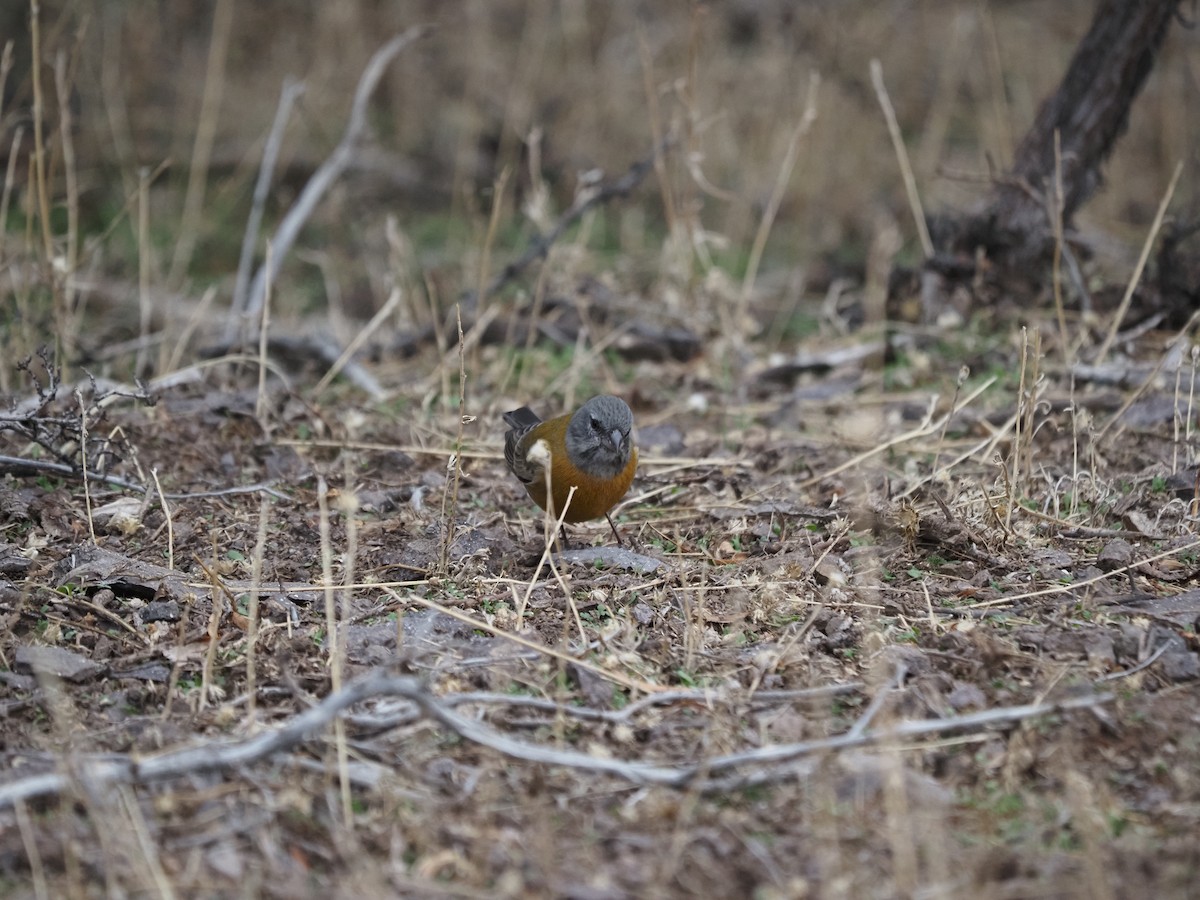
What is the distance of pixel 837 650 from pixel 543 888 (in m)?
1.55

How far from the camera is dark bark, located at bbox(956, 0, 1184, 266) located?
21.8 ft

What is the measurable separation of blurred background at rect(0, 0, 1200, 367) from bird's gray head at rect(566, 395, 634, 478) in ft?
11.8

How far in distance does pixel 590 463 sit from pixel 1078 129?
156 inches

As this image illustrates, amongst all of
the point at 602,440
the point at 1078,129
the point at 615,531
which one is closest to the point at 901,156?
the point at 1078,129

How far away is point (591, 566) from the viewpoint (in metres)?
4.71

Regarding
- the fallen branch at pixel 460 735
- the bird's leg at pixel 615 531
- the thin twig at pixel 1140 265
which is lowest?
the bird's leg at pixel 615 531

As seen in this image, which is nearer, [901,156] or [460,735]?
[460,735]

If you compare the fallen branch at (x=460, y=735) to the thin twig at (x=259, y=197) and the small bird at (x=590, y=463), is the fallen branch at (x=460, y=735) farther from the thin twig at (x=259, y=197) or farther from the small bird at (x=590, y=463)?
the thin twig at (x=259, y=197)

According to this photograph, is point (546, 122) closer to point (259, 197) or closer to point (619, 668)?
point (259, 197)

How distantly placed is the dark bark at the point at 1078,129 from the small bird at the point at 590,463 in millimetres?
2988

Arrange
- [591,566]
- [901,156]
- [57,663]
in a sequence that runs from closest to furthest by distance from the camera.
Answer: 1. [57,663]
2. [591,566]
3. [901,156]

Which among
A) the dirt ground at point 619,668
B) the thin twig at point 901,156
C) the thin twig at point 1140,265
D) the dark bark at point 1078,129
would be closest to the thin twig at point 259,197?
the dirt ground at point 619,668

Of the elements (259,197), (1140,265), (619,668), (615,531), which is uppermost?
(1140,265)

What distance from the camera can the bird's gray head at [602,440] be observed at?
491 centimetres
